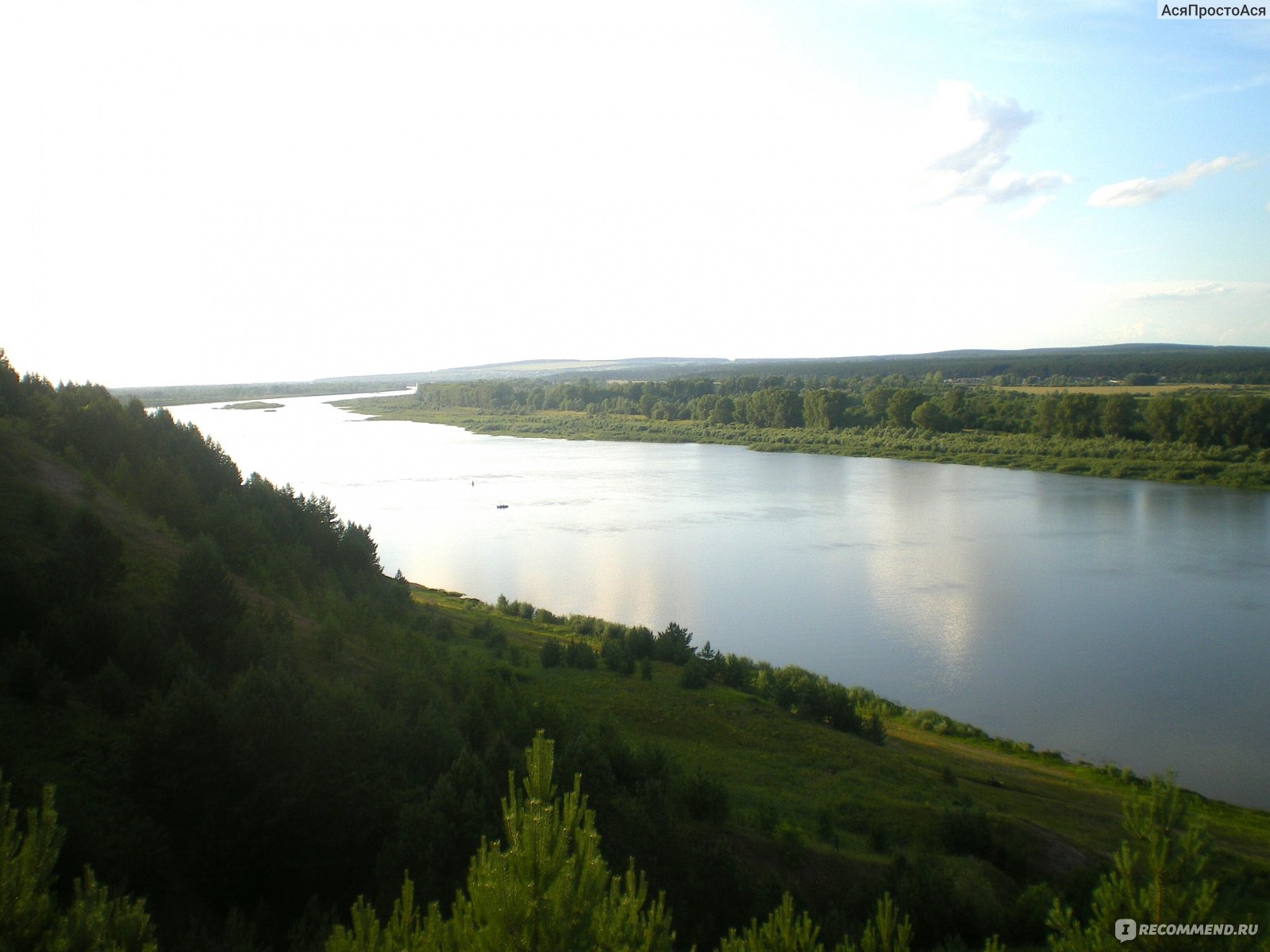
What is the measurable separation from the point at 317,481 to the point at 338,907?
2265 cm

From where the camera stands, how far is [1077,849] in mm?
5516

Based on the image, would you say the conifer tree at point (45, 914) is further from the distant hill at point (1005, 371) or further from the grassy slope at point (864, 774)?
the distant hill at point (1005, 371)

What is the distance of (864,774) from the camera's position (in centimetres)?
659

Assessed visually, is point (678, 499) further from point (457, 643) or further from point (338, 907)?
point (338, 907)

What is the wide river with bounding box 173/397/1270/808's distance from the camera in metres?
9.37

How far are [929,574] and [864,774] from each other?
8627mm

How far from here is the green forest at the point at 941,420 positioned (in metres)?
26.3

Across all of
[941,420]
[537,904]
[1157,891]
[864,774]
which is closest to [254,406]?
[941,420]

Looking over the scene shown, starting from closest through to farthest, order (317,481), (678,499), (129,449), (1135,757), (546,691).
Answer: (546,691) < (1135,757) < (129,449) < (678,499) < (317,481)

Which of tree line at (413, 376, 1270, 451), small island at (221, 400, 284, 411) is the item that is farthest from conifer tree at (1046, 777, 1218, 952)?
small island at (221, 400, 284, 411)

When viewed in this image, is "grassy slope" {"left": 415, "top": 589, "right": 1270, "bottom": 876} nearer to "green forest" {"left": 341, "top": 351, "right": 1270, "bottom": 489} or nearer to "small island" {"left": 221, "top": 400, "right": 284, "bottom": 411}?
"green forest" {"left": 341, "top": 351, "right": 1270, "bottom": 489}

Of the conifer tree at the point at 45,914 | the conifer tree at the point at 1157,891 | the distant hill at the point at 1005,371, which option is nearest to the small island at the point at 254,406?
the distant hill at the point at 1005,371

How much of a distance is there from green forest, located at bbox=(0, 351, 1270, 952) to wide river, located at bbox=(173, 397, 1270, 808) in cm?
189

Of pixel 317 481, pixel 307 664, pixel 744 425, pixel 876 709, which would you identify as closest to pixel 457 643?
pixel 307 664
